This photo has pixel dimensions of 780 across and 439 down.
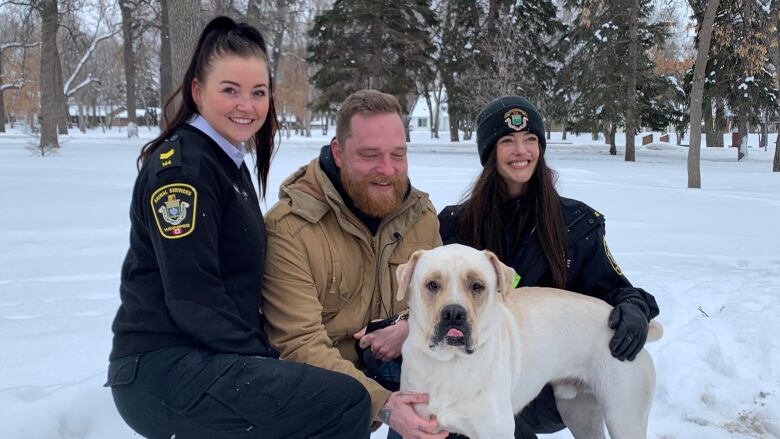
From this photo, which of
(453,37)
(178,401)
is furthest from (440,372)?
(453,37)

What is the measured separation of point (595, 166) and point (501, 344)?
20466 mm

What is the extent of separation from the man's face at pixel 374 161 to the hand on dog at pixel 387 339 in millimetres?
583

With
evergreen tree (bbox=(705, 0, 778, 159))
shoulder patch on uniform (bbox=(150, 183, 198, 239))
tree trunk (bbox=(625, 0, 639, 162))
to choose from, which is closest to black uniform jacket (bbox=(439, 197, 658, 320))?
shoulder patch on uniform (bbox=(150, 183, 198, 239))

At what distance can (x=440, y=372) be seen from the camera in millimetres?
2689

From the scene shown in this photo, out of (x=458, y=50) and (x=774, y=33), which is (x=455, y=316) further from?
(x=458, y=50)

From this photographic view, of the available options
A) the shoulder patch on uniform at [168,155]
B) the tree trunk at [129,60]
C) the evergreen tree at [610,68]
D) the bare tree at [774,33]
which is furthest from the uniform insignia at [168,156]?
the evergreen tree at [610,68]

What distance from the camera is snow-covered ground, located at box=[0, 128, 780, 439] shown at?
140 inches

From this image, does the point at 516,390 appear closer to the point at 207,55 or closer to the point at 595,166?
the point at 207,55

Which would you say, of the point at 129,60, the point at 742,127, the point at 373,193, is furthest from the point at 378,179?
the point at 129,60

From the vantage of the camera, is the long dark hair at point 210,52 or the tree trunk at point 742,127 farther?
the tree trunk at point 742,127

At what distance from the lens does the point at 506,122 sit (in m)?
3.58

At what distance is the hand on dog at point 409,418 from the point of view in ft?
8.65

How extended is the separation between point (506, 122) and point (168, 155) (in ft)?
6.61

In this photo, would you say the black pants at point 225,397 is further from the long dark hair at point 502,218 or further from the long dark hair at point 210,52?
the long dark hair at point 502,218
